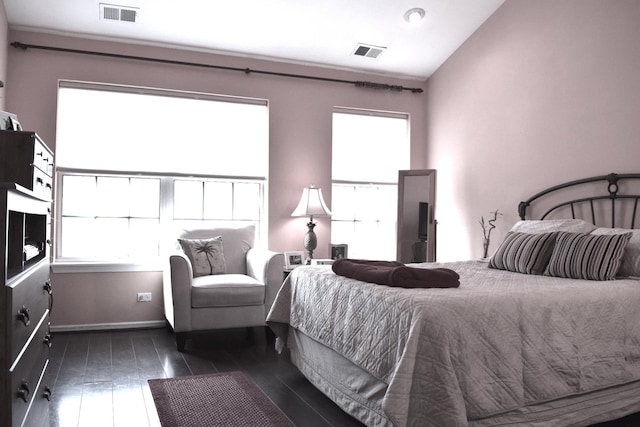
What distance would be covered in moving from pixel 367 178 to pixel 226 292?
222 cm

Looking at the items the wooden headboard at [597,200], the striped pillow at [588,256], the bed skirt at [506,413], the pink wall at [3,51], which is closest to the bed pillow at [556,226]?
the wooden headboard at [597,200]

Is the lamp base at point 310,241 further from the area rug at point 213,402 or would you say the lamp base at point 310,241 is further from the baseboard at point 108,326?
the area rug at point 213,402

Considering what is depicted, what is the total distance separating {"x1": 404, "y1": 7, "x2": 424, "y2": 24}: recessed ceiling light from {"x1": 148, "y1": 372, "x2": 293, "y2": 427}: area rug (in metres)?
3.28

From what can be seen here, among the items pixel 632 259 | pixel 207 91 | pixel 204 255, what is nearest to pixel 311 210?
pixel 204 255

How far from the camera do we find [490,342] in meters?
2.03

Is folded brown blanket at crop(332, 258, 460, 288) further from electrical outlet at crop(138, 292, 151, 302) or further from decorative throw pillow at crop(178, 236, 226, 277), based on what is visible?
electrical outlet at crop(138, 292, 151, 302)

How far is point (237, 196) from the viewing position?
16.6ft

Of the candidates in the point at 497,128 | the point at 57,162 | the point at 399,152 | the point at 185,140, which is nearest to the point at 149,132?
the point at 185,140

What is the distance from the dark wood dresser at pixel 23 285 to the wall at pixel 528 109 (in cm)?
346

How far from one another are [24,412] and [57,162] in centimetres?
319

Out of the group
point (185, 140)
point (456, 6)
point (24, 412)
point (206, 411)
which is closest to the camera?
point (24, 412)

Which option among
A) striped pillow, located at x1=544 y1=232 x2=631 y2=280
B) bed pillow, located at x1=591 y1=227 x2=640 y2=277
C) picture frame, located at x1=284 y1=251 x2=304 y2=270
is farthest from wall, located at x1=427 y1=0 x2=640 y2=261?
picture frame, located at x1=284 y1=251 x2=304 y2=270

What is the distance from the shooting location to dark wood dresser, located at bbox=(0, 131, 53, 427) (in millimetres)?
1517

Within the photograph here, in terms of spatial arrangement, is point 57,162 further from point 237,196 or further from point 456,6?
point 456,6
